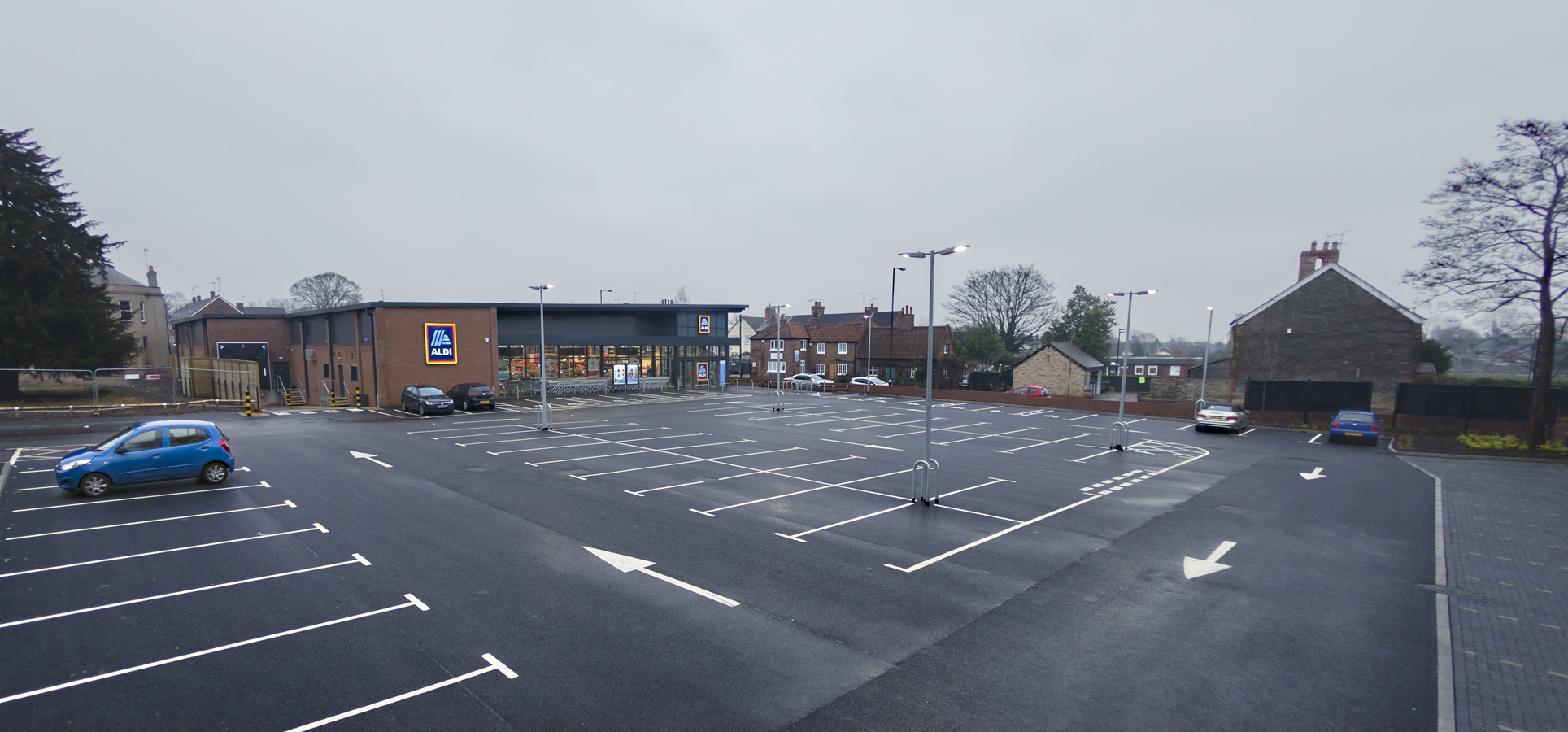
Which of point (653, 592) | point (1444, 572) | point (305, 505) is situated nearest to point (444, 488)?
point (305, 505)

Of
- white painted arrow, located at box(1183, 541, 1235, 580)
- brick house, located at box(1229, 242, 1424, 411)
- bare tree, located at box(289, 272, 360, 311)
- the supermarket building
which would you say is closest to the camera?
white painted arrow, located at box(1183, 541, 1235, 580)

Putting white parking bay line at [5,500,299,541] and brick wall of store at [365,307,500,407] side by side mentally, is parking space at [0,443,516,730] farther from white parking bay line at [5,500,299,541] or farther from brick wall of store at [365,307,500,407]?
brick wall of store at [365,307,500,407]

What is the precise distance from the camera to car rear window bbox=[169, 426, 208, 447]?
15062 mm

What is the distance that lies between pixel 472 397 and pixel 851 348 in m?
42.8

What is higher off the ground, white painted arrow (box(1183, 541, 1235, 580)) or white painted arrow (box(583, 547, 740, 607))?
white painted arrow (box(583, 547, 740, 607))

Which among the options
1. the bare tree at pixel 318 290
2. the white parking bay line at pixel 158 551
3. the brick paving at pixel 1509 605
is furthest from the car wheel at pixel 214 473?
the bare tree at pixel 318 290

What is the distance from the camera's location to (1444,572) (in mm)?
10562

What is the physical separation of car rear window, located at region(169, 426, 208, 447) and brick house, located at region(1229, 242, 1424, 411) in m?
49.4

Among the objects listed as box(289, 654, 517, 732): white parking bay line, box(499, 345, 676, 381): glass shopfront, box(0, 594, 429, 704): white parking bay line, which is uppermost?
box(499, 345, 676, 381): glass shopfront

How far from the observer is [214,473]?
15539mm

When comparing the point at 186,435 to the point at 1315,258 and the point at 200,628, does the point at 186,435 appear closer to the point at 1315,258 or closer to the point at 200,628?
the point at 200,628

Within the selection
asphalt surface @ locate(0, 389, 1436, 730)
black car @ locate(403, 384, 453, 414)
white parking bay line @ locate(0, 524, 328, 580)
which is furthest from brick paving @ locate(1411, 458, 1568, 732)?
black car @ locate(403, 384, 453, 414)

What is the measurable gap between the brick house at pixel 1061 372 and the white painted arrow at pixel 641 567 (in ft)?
158

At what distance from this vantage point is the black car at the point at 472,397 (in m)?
34.2
